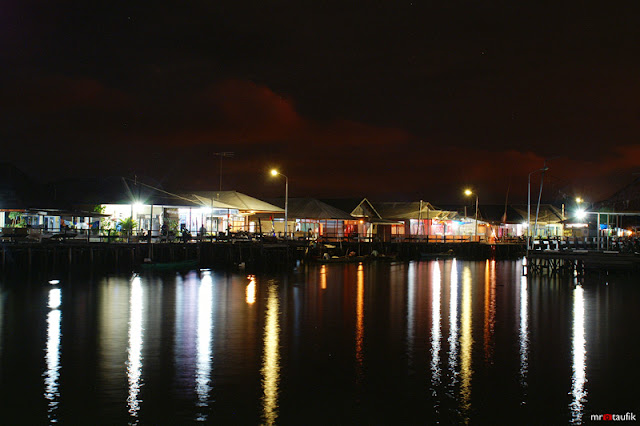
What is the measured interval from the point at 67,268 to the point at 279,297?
2157cm

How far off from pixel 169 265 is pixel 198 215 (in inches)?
752

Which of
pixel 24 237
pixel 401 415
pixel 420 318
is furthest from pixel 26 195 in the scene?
pixel 401 415

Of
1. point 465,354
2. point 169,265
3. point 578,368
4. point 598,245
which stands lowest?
point 578,368

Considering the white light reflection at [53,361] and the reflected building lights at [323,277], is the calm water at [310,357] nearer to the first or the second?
the white light reflection at [53,361]

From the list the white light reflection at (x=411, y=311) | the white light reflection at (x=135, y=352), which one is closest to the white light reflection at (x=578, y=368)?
the white light reflection at (x=411, y=311)

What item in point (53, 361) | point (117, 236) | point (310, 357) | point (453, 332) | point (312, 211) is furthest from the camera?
→ point (312, 211)

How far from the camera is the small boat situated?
49188mm

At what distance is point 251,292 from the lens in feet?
122

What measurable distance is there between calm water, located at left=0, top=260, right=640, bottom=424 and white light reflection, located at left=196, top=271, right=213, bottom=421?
79 mm

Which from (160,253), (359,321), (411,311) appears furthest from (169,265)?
(359,321)

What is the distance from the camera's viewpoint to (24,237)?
46969 millimetres

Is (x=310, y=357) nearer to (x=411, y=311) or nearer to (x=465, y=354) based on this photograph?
(x=465, y=354)

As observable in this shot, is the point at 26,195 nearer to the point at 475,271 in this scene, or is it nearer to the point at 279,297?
the point at 279,297

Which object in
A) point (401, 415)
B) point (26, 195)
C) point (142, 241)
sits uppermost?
point (26, 195)
